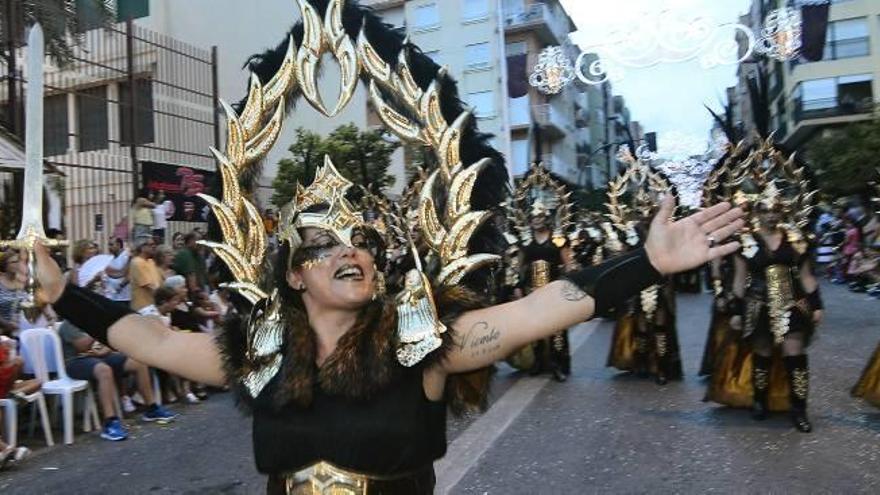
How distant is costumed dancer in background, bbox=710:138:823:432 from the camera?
6039mm

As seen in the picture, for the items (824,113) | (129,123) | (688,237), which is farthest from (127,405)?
(824,113)

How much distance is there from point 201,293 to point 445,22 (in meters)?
37.2

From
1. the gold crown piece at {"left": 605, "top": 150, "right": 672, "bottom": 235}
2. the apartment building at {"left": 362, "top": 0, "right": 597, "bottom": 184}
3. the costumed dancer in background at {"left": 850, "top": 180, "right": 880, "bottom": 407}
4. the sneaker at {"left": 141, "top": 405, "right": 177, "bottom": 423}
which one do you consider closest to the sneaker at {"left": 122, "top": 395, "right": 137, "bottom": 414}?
the sneaker at {"left": 141, "top": 405, "right": 177, "bottom": 423}

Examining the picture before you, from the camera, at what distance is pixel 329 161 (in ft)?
8.21

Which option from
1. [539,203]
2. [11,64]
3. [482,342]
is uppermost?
[11,64]

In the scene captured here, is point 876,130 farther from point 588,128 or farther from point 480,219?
point 588,128

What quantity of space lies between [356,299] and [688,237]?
89 cm

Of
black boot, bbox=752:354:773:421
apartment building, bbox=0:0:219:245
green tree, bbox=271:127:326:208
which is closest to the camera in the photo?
green tree, bbox=271:127:326:208

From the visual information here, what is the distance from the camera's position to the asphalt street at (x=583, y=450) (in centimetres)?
490

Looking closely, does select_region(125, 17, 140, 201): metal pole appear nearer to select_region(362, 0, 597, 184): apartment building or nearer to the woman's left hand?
the woman's left hand

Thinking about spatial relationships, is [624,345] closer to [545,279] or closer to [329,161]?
[545,279]

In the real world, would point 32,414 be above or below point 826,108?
below

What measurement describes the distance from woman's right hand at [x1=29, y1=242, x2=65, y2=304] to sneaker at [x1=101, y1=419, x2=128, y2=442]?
4815 millimetres

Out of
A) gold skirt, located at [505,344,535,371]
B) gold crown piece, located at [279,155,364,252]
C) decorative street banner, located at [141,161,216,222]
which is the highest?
decorative street banner, located at [141,161,216,222]
